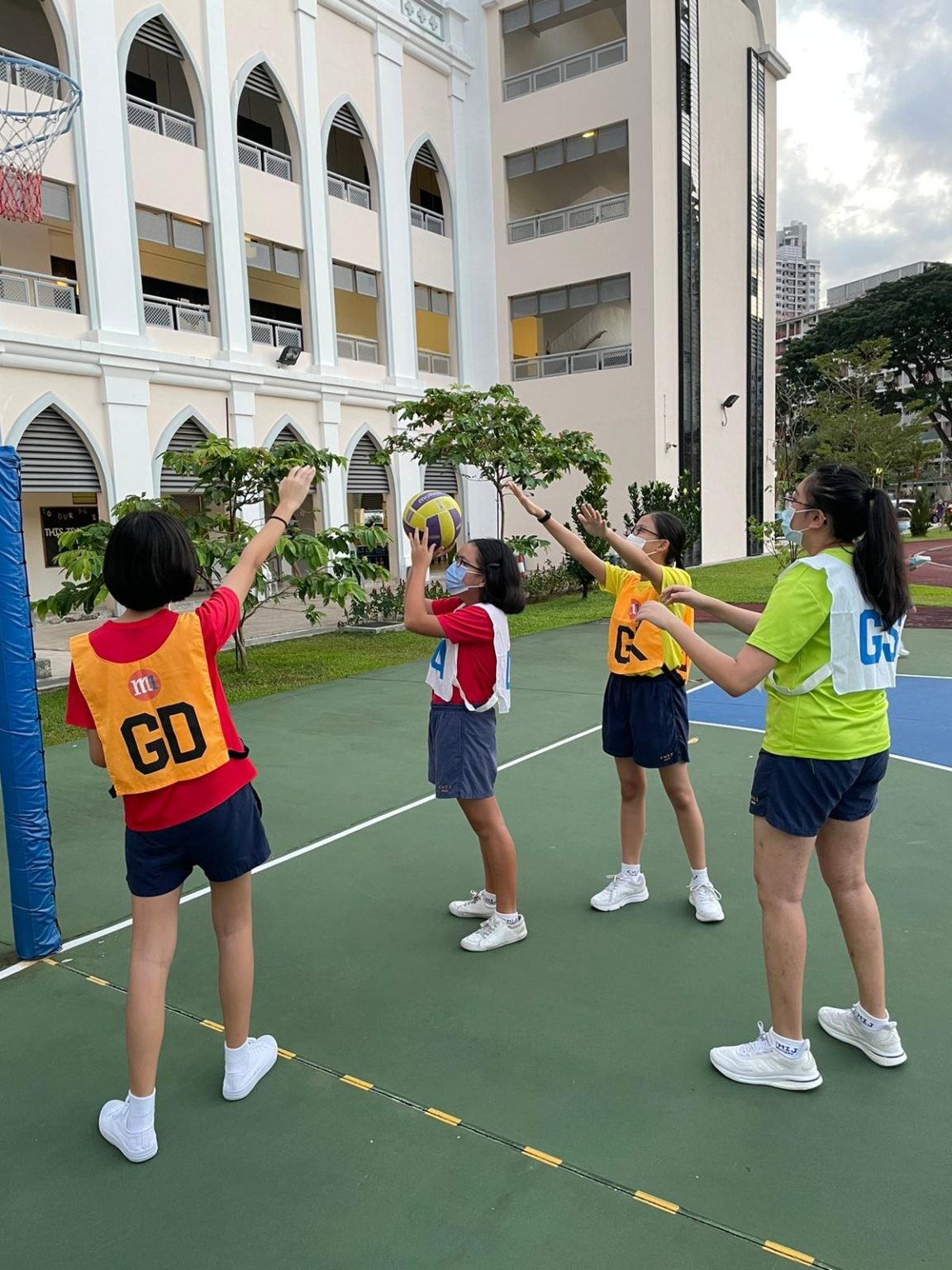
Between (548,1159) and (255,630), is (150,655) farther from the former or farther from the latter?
(255,630)

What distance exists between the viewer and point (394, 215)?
2056cm

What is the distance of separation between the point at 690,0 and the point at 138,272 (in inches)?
650

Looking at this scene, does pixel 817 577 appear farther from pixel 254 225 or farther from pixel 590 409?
pixel 590 409

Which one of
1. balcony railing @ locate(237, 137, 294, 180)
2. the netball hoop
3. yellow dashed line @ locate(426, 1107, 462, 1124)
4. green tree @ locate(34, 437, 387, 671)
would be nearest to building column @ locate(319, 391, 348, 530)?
balcony railing @ locate(237, 137, 294, 180)

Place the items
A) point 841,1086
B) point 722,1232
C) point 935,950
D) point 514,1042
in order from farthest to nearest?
point 935,950 → point 514,1042 → point 841,1086 → point 722,1232

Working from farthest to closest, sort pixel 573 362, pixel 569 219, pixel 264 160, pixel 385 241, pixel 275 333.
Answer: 1. pixel 573 362
2. pixel 569 219
3. pixel 385 241
4. pixel 275 333
5. pixel 264 160

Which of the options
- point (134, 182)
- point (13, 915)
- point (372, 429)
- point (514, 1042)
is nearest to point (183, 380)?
point (134, 182)

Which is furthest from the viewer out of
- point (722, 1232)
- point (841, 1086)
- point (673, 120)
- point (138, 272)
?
point (673, 120)

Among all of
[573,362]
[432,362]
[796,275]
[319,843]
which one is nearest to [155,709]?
[319,843]

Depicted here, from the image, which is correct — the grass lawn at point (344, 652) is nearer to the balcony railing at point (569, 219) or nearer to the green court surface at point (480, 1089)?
the green court surface at point (480, 1089)

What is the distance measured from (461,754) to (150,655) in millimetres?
1384

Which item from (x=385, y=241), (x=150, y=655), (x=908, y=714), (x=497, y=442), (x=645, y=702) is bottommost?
(x=908, y=714)

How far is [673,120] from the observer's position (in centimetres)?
2222

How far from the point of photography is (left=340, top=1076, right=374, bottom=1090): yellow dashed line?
2.65 m
